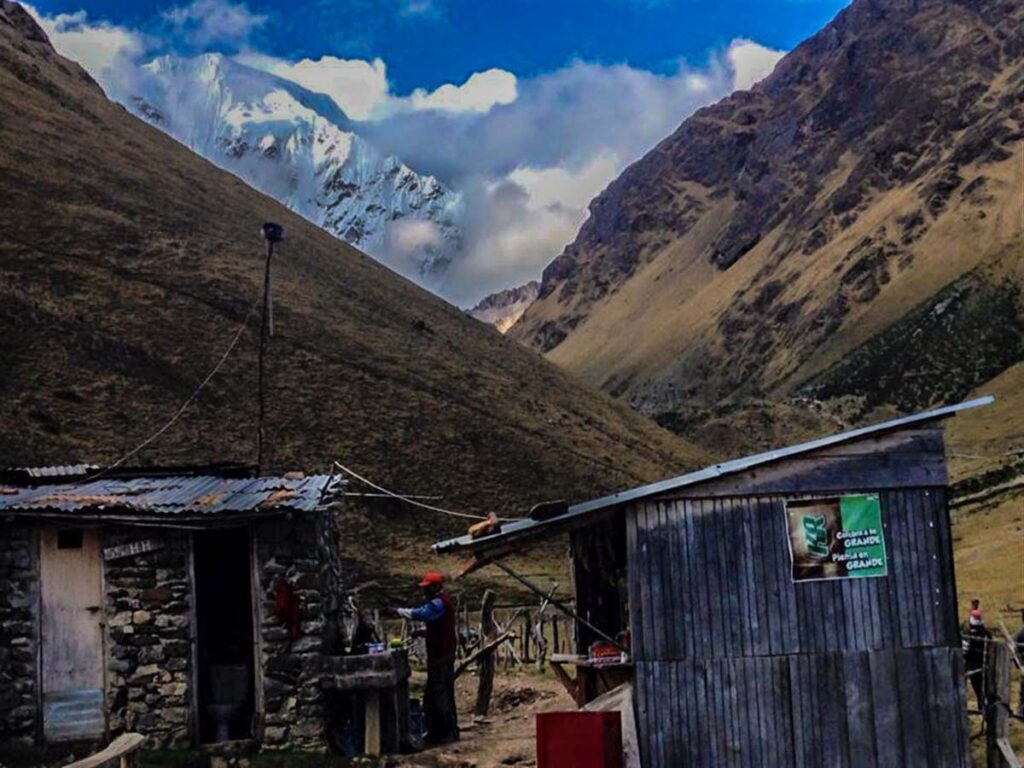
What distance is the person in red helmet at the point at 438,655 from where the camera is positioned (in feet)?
46.0

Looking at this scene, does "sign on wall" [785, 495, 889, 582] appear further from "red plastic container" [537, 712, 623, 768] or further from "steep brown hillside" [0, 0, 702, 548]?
"steep brown hillside" [0, 0, 702, 548]

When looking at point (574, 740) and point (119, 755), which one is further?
point (574, 740)

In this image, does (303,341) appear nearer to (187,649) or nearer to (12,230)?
(12,230)

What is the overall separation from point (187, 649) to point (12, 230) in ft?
136

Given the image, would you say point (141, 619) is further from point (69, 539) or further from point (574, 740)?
point (574, 740)

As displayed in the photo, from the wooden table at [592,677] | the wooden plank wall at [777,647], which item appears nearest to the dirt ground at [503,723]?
the wooden table at [592,677]

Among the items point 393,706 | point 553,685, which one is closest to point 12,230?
point 553,685

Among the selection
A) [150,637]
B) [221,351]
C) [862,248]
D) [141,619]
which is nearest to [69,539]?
[141,619]

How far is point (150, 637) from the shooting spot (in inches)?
534

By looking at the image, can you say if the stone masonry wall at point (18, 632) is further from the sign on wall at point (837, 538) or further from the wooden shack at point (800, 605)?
the sign on wall at point (837, 538)

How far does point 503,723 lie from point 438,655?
330 centimetres

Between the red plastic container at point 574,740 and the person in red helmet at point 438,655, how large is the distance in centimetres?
356

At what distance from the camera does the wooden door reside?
44.6 feet

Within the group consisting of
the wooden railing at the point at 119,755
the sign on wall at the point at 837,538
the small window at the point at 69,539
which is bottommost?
the wooden railing at the point at 119,755
